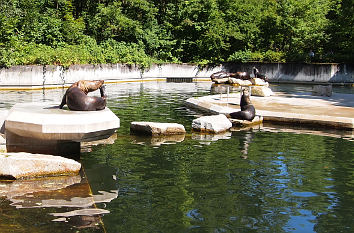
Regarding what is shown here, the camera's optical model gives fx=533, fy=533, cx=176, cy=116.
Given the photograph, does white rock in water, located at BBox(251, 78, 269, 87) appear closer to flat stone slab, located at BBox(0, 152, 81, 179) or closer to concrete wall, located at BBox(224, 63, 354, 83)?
concrete wall, located at BBox(224, 63, 354, 83)

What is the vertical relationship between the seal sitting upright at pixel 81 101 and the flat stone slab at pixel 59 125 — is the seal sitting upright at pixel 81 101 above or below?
above

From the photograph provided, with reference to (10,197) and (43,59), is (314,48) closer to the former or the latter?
(43,59)

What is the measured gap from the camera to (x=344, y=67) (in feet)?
142

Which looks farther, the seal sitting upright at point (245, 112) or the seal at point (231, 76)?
the seal at point (231, 76)

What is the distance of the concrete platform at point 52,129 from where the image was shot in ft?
40.4

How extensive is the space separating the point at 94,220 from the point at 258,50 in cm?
4336

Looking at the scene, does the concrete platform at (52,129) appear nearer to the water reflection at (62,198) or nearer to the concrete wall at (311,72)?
the water reflection at (62,198)

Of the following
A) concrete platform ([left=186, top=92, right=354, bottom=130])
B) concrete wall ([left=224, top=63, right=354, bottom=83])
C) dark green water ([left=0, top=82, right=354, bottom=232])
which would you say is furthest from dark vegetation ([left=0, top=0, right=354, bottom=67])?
dark green water ([left=0, top=82, right=354, bottom=232])

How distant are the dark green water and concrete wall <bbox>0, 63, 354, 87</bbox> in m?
17.6

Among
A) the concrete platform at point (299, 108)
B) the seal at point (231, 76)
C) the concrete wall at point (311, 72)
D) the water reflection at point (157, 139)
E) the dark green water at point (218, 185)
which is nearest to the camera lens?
the dark green water at point (218, 185)

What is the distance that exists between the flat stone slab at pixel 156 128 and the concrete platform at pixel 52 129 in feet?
12.0

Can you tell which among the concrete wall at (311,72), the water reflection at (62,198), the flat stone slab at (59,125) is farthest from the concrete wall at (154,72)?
the water reflection at (62,198)

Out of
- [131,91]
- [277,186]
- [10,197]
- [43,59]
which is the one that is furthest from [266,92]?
[10,197]

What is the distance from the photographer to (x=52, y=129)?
484 inches
